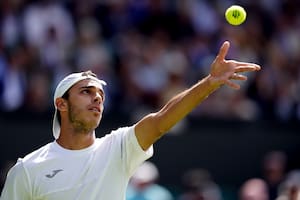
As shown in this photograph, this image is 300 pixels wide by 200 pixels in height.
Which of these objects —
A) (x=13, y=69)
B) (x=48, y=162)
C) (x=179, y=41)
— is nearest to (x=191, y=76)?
(x=179, y=41)

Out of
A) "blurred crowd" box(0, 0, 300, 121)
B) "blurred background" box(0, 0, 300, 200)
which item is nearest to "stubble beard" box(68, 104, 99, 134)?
"blurred background" box(0, 0, 300, 200)

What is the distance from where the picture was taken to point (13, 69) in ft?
47.7

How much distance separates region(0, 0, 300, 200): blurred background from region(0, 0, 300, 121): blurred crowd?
0.02 meters

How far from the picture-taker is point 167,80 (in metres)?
15.3

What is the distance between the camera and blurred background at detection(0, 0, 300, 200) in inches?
556

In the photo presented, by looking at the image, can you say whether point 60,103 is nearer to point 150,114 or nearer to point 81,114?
point 81,114

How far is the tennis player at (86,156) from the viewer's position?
7.39 m

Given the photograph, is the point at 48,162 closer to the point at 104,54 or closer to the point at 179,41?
the point at 104,54

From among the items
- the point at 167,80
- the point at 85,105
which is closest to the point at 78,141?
the point at 85,105

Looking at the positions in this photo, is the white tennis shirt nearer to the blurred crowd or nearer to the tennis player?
the tennis player

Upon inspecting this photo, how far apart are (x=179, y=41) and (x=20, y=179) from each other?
9070 mm

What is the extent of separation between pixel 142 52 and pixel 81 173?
8.28 metres

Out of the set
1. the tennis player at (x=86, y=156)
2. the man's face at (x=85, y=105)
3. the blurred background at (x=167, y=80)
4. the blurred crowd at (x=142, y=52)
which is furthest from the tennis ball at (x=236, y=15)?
the blurred crowd at (x=142, y=52)

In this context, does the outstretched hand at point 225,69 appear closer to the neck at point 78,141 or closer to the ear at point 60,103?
the neck at point 78,141
